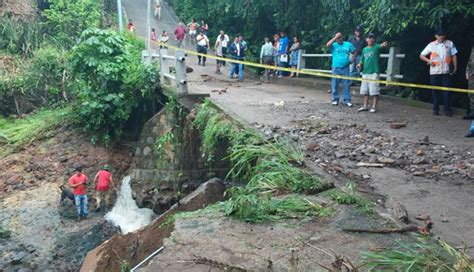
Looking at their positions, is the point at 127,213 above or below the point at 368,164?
below

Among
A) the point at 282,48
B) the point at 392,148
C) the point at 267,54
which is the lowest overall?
the point at 392,148

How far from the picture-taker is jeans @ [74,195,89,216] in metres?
11.5

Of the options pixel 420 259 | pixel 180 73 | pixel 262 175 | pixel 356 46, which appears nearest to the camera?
pixel 420 259

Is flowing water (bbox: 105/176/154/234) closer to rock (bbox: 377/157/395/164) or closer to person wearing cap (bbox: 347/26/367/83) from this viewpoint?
person wearing cap (bbox: 347/26/367/83)

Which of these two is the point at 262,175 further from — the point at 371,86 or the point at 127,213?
the point at 127,213

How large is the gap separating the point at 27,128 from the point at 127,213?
5.24 metres

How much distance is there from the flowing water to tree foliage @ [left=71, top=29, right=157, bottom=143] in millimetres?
2066

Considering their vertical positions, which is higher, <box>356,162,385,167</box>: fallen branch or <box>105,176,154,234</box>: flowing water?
<box>356,162,385,167</box>: fallen branch

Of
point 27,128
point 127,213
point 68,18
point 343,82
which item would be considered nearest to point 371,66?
point 343,82

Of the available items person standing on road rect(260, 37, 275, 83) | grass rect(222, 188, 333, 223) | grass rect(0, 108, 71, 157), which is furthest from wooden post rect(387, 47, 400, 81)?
grass rect(0, 108, 71, 157)

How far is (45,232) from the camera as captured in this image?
10891 mm

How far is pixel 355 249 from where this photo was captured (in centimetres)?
387

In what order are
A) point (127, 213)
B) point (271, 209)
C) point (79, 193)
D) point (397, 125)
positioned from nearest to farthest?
1. point (271, 209)
2. point (397, 125)
3. point (79, 193)
4. point (127, 213)

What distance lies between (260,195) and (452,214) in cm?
195
